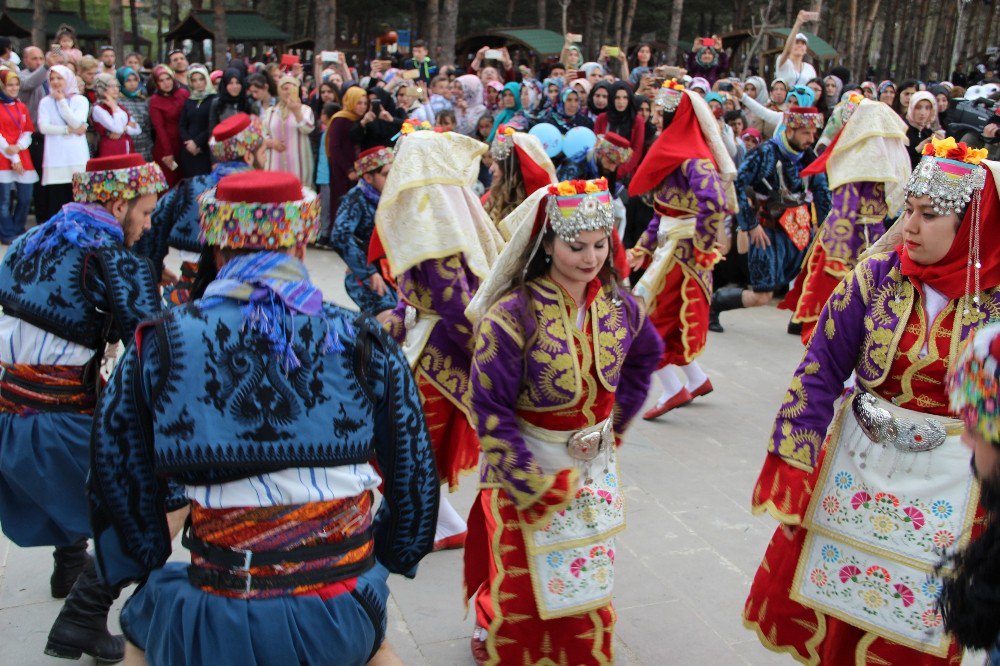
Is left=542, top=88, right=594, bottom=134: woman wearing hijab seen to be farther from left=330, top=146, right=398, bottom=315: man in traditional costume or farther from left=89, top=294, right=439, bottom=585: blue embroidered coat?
left=89, top=294, right=439, bottom=585: blue embroidered coat

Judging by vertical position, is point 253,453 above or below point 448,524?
above

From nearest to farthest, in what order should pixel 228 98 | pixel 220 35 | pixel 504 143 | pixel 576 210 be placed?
pixel 576 210 → pixel 504 143 → pixel 228 98 → pixel 220 35

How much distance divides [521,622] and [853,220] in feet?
14.6

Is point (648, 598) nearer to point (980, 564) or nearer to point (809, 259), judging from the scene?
point (980, 564)

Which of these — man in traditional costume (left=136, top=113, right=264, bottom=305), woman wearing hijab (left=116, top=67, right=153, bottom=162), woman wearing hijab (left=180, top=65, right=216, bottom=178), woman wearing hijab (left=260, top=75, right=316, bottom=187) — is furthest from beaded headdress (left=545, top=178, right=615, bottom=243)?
woman wearing hijab (left=116, top=67, right=153, bottom=162)

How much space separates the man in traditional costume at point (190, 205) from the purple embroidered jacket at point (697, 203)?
2524mm

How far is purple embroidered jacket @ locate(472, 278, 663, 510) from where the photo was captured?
3.12 meters

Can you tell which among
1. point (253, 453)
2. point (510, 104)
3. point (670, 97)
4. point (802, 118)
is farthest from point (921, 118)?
point (253, 453)

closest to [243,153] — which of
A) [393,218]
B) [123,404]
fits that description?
[393,218]

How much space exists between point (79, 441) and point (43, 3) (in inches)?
1035

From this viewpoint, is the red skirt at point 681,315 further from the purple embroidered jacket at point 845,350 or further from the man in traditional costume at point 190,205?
the purple embroidered jacket at point 845,350

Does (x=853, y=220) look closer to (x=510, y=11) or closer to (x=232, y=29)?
(x=232, y=29)

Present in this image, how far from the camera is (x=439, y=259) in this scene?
4.13 meters

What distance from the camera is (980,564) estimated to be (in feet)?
5.78
